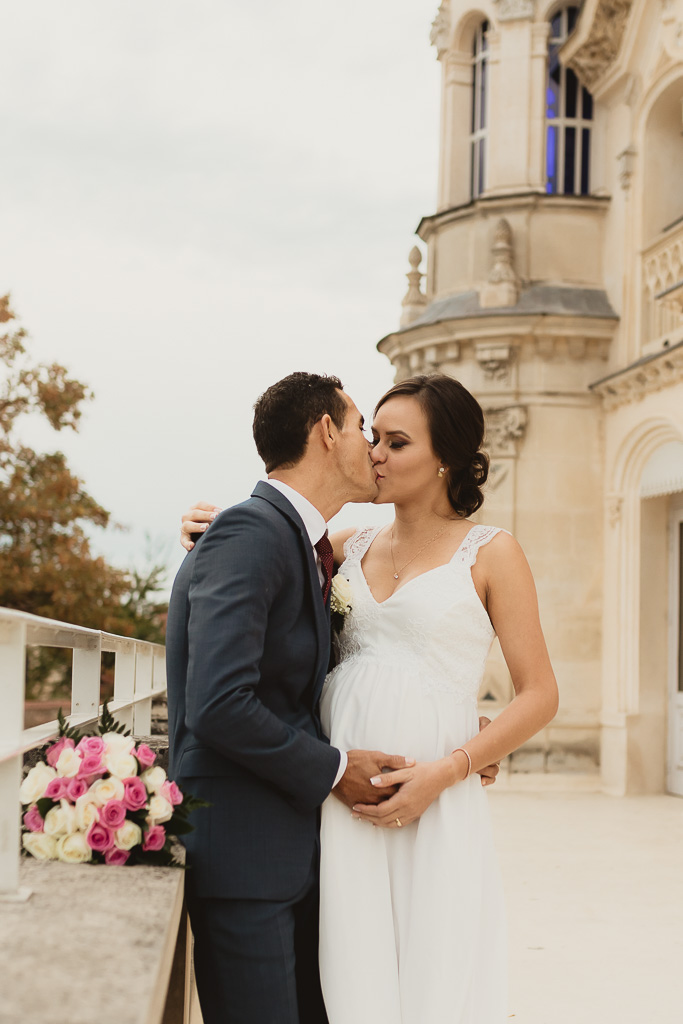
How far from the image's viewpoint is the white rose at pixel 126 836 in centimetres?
225

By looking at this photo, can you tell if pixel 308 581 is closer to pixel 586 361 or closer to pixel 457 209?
pixel 586 361

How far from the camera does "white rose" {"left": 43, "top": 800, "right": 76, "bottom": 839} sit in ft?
7.43

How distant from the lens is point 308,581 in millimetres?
2629

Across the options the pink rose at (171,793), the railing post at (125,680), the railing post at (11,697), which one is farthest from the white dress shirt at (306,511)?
the railing post at (125,680)

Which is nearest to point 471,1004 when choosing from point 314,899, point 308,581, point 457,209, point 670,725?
point 314,899

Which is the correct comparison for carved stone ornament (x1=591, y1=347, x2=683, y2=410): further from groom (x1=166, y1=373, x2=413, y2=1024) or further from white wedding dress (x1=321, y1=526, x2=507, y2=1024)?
groom (x1=166, y1=373, x2=413, y2=1024)

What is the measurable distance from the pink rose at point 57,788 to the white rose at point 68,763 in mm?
13

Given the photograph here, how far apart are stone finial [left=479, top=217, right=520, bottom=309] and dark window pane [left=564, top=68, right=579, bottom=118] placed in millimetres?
2143

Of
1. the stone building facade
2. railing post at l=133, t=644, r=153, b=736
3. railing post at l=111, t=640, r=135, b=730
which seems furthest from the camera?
the stone building facade

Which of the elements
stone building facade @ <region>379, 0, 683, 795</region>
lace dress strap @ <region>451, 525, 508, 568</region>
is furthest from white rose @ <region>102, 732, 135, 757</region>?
stone building facade @ <region>379, 0, 683, 795</region>

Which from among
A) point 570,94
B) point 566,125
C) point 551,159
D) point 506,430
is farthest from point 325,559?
point 570,94

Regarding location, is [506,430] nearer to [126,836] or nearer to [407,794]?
[407,794]

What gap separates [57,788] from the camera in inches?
92.2

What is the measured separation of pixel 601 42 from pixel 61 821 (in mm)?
14273
